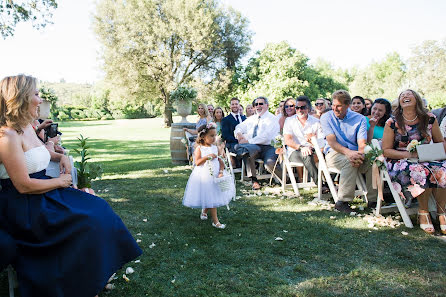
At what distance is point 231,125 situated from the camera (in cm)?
827

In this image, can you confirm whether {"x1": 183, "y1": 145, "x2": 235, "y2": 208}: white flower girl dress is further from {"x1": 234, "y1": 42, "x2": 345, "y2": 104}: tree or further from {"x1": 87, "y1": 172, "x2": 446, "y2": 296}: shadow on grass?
{"x1": 234, "y1": 42, "x2": 345, "y2": 104}: tree

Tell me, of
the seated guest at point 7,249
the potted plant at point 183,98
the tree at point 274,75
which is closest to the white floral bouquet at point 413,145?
the seated guest at point 7,249

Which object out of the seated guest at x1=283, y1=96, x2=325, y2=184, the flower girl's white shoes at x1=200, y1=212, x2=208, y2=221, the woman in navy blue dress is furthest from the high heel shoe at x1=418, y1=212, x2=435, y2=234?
the woman in navy blue dress

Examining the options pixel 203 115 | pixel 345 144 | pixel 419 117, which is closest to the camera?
pixel 419 117

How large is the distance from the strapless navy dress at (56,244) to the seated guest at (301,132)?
4.46m

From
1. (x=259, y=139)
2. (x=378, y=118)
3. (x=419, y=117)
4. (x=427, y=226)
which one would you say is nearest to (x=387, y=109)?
(x=378, y=118)

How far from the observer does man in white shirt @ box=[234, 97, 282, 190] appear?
7051 mm

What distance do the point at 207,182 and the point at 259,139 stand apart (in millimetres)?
2971

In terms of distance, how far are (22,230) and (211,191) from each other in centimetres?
252

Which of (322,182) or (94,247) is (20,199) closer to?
(94,247)

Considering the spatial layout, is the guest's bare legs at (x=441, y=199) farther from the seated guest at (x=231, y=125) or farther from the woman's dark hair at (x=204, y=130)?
the seated guest at (x=231, y=125)

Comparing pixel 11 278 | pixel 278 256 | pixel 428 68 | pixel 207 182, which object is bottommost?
pixel 278 256

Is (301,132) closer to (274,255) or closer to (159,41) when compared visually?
(274,255)

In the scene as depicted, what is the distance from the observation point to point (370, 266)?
10.9 ft
